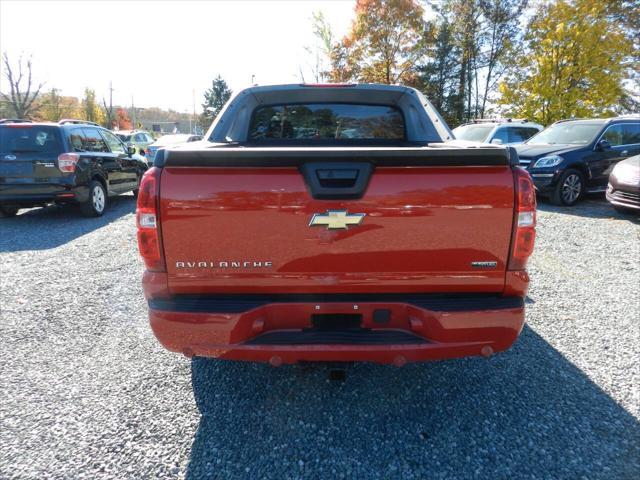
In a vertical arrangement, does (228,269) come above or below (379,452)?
above

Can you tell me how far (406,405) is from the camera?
2512 mm

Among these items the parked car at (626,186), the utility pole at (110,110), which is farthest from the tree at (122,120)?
the parked car at (626,186)

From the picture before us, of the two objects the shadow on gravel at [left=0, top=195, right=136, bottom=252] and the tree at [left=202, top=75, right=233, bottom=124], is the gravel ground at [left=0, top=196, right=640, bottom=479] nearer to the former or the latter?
the shadow on gravel at [left=0, top=195, right=136, bottom=252]

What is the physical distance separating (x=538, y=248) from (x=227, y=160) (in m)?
5.40

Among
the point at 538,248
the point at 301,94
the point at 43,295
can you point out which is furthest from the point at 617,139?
the point at 43,295

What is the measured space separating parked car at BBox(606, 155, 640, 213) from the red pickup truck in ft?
22.9

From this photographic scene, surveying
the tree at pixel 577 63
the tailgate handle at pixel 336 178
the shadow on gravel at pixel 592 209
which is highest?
the tree at pixel 577 63

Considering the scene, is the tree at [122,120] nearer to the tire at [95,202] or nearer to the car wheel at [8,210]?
the car wheel at [8,210]

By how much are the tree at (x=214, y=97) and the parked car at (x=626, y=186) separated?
147 feet

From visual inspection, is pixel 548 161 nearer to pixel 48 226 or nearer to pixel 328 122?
pixel 328 122

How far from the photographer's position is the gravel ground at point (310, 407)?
2057 millimetres

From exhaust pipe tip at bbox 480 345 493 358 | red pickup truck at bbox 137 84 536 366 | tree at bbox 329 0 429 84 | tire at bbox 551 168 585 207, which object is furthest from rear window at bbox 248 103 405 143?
tree at bbox 329 0 429 84

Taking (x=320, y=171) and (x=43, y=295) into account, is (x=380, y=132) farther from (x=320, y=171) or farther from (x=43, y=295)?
(x=43, y=295)

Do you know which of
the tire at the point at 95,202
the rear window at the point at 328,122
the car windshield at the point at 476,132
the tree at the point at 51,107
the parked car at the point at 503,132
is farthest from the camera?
the tree at the point at 51,107
